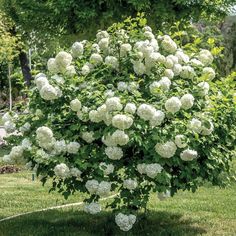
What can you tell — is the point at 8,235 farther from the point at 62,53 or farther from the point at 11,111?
the point at 62,53

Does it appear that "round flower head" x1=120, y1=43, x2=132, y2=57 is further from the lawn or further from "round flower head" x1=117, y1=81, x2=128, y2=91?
the lawn

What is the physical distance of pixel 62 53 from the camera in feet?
24.1

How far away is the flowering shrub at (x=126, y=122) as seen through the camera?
684cm

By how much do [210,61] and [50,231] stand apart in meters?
3.30

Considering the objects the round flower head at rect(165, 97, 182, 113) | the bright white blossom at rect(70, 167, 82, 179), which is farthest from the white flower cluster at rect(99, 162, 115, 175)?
the round flower head at rect(165, 97, 182, 113)

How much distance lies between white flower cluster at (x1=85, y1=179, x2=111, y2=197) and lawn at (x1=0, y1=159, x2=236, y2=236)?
1.32 metres

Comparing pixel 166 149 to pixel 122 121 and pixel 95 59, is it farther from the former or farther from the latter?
pixel 95 59

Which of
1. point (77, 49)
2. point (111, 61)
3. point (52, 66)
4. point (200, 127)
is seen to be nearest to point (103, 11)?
point (77, 49)

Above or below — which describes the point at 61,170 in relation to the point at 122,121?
below

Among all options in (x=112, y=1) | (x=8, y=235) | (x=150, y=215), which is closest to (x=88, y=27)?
(x=112, y=1)

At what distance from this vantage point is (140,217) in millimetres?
8875

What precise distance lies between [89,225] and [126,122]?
8.55 feet

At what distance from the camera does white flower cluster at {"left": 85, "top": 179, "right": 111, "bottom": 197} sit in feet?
22.5

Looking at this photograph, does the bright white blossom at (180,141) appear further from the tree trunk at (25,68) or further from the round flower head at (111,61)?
the tree trunk at (25,68)
